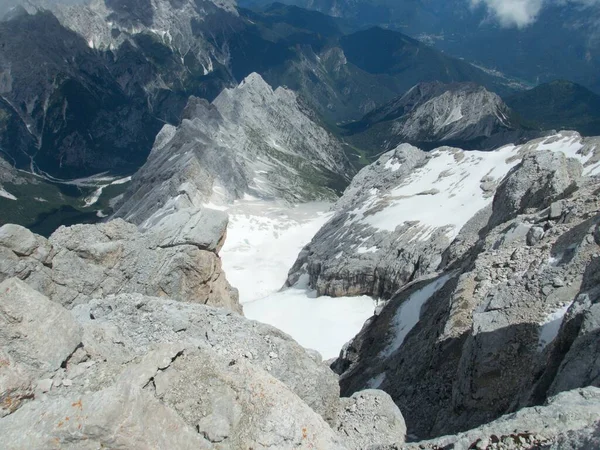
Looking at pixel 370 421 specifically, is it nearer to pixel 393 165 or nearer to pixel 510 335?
pixel 510 335

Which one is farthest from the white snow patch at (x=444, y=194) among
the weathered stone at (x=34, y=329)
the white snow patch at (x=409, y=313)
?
the weathered stone at (x=34, y=329)

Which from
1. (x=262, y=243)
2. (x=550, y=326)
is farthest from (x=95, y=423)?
(x=262, y=243)

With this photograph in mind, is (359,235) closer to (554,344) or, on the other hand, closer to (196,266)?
(196,266)

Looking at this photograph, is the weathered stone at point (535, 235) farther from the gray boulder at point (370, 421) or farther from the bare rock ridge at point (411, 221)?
the gray boulder at point (370, 421)

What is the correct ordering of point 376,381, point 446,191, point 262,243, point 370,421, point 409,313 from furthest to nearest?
point 262,243 → point 446,191 → point 409,313 → point 376,381 → point 370,421

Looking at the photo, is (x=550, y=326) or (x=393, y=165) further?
(x=393, y=165)

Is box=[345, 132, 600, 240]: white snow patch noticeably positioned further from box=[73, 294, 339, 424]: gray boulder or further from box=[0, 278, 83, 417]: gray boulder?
box=[0, 278, 83, 417]: gray boulder

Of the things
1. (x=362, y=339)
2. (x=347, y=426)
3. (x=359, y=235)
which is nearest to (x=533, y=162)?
(x=362, y=339)
